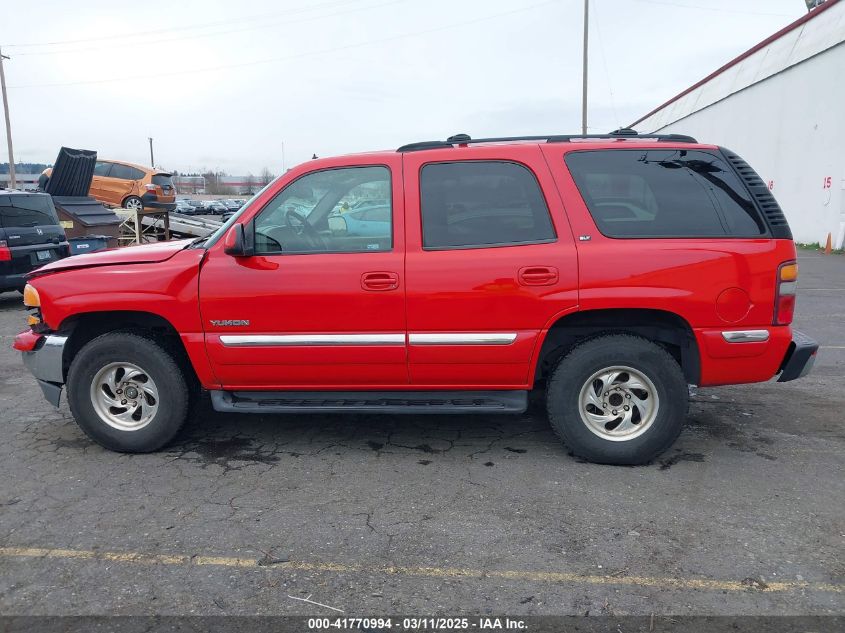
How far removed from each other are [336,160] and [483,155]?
0.93m

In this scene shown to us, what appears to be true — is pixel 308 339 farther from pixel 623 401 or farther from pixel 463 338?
pixel 623 401

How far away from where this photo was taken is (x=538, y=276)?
3.82 m

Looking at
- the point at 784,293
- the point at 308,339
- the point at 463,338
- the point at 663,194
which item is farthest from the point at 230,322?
the point at 784,293

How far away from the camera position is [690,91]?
108 ft

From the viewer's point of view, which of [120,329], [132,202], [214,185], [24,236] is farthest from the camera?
[214,185]

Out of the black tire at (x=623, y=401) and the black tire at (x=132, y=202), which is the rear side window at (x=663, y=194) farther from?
the black tire at (x=132, y=202)

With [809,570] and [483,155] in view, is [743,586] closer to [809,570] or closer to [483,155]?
[809,570]

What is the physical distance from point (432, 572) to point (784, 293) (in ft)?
8.64

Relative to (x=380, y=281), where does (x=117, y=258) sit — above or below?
above

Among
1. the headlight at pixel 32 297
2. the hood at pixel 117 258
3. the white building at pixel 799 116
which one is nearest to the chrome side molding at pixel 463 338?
the hood at pixel 117 258

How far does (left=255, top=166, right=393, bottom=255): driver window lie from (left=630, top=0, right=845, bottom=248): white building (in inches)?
761

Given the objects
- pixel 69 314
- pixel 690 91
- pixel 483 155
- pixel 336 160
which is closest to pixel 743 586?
pixel 483 155

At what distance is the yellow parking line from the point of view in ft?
9.07

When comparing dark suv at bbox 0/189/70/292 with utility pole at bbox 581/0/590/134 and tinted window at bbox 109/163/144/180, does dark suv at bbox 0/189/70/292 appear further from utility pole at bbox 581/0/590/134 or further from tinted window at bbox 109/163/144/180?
utility pole at bbox 581/0/590/134
